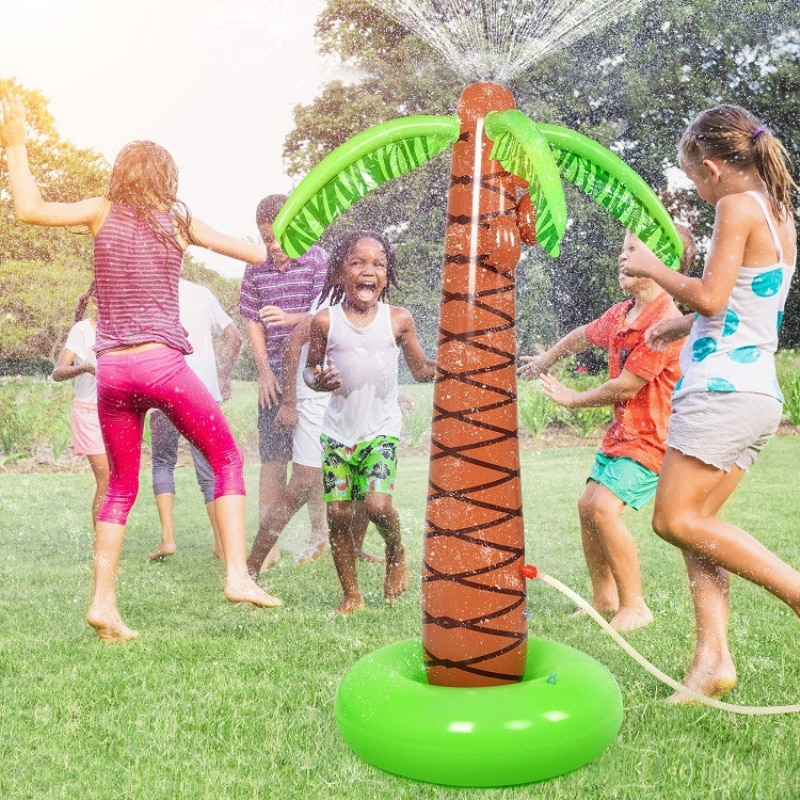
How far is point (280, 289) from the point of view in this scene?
12.1ft

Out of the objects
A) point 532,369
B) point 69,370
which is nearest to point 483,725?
point 532,369

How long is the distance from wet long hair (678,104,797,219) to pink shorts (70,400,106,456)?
9.38 feet

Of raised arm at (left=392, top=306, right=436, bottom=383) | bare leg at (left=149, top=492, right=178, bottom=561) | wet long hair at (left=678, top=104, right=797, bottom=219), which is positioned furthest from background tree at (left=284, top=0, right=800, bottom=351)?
wet long hair at (left=678, top=104, right=797, bottom=219)

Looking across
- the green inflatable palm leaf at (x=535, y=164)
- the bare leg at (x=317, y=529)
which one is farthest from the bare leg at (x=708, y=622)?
the bare leg at (x=317, y=529)

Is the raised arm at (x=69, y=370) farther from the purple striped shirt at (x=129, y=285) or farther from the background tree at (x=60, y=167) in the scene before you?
the background tree at (x=60, y=167)

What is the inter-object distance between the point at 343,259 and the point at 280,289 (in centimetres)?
63

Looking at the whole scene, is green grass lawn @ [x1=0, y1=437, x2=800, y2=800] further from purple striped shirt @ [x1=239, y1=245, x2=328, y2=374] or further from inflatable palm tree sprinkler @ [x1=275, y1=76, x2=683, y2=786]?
purple striped shirt @ [x1=239, y1=245, x2=328, y2=374]

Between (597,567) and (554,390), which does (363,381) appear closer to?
(554,390)

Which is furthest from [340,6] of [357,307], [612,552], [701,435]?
[701,435]

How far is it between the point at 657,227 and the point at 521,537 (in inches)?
26.6

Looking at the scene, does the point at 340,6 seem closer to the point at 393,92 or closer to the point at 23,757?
the point at 393,92

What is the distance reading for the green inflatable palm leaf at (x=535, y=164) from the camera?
150 cm

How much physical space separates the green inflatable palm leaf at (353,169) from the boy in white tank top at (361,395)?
1262 mm

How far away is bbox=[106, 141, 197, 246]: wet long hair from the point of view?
271cm
